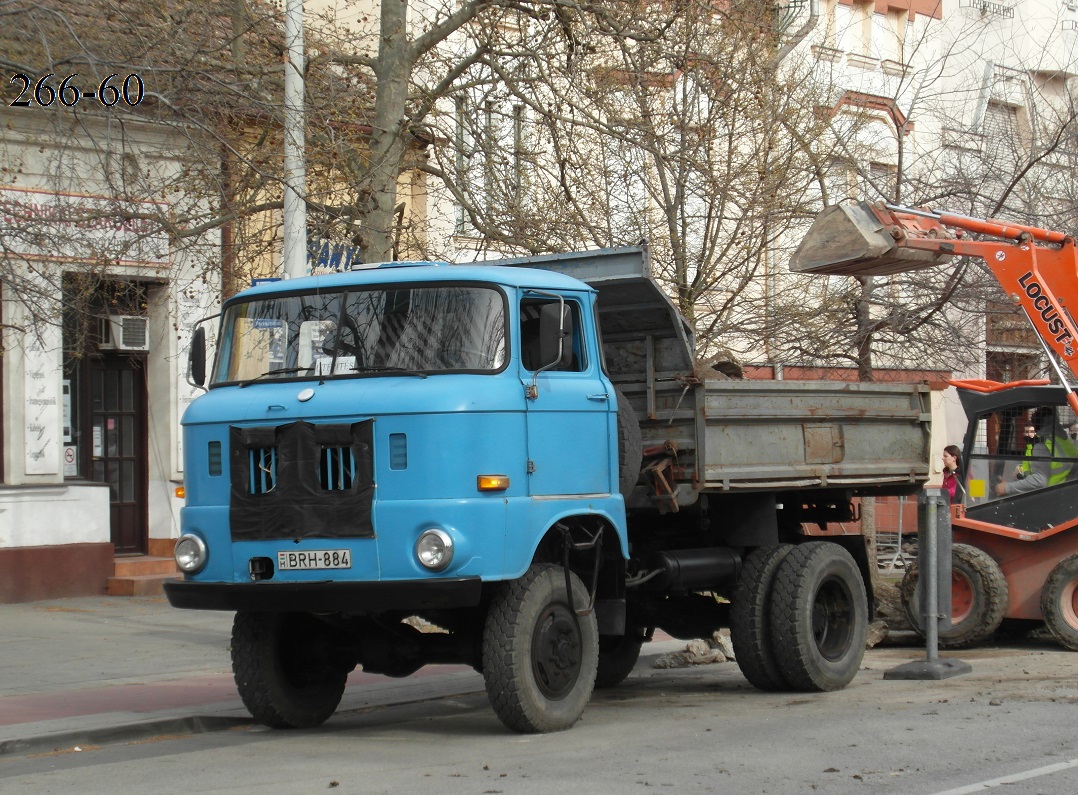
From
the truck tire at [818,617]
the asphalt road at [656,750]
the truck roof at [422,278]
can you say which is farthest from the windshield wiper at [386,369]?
the truck tire at [818,617]

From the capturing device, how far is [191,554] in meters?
8.70

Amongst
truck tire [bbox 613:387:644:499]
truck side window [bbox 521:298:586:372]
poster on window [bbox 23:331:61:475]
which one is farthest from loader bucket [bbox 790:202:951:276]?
poster on window [bbox 23:331:61:475]

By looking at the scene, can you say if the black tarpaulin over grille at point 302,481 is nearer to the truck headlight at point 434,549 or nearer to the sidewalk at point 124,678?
the truck headlight at point 434,549

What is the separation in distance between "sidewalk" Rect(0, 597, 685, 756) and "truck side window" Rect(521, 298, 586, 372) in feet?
10.3

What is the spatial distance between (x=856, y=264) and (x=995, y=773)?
5183 mm

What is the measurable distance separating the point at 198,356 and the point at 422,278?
1.64m

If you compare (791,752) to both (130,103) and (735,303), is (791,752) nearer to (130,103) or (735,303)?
(130,103)

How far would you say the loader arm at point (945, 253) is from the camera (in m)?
11.3

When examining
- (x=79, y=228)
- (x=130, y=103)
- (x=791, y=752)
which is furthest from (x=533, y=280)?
(x=79, y=228)

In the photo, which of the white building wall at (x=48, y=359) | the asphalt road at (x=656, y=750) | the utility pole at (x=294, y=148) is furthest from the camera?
the white building wall at (x=48, y=359)

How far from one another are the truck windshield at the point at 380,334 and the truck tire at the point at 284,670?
160 cm

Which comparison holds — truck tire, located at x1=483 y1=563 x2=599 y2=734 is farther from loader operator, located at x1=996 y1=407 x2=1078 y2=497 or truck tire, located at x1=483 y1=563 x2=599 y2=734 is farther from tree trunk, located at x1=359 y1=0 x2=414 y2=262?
loader operator, located at x1=996 y1=407 x2=1078 y2=497

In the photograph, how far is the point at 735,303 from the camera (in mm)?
16625

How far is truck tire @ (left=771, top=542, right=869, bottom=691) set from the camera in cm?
1038
